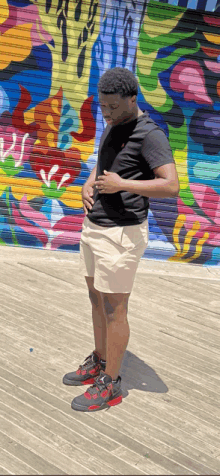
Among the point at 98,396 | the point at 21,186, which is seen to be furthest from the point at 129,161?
the point at 21,186

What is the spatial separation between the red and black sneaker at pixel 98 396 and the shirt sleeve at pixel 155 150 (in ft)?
4.81

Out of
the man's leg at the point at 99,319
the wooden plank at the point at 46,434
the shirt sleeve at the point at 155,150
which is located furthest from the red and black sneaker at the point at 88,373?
the shirt sleeve at the point at 155,150

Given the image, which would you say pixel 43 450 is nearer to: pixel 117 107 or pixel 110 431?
pixel 110 431

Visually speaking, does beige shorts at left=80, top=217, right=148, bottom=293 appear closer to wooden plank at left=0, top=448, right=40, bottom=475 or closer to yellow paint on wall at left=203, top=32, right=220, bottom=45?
wooden plank at left=0, top=448, right=40, bottom=475

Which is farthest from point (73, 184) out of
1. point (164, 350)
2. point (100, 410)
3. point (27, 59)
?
point (100, 410)

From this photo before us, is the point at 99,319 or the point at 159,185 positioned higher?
the point at 159,185

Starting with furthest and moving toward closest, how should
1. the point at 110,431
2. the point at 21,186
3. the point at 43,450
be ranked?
1. the point at 21,186
2. the point at 110,431
3. the point at 43,450

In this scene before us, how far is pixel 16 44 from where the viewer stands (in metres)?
7.19

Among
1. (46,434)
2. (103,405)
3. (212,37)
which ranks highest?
(212,37)

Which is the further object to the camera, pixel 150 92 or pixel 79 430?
pixel 150 92

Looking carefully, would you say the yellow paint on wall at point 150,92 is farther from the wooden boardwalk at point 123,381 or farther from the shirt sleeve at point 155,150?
the shirt sleeve at point 155,150

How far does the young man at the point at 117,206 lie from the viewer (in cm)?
348

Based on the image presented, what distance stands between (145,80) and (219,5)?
49.5 inches

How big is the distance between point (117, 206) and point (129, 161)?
0.29 metres
